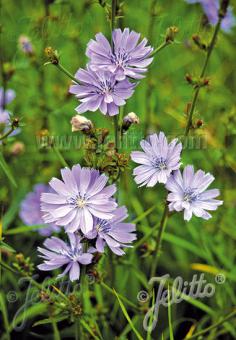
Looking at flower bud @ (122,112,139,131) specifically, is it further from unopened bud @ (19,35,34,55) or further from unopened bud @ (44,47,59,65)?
unopened bud @ (19,35,34,55)

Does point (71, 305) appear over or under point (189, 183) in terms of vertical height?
under

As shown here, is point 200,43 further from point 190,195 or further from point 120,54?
point 190,195

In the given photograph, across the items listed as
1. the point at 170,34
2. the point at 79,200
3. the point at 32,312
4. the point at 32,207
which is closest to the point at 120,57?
the point at 170,34

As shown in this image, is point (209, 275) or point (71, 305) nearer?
point (71, 305)

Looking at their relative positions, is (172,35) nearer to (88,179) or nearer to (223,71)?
(88,179)

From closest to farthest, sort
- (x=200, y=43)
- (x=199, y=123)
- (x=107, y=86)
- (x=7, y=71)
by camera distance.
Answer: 1. (x=107, y=86)
2. (x=199, y=123)
3. (x=200, y=43)
4. (x=7, y=71)

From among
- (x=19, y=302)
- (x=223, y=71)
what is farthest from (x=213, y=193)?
(x=223, y=71)
